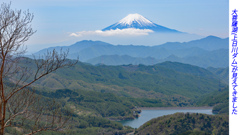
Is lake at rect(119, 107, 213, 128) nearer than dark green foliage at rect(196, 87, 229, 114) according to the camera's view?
Yes

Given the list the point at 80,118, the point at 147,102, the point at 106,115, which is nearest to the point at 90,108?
the point at 106,115

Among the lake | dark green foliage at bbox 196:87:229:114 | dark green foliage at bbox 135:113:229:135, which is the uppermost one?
dark green foliage at bbox 196:87:229:114

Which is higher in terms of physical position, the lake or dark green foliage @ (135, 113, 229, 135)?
the lake

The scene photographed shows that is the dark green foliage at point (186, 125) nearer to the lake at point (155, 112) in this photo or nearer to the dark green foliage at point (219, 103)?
the lake at point (155, 112)

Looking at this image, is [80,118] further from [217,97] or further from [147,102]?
[217,97]

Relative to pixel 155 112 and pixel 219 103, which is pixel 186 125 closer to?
pixel 155 112

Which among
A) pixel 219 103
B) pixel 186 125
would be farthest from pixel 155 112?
pixel 186 125

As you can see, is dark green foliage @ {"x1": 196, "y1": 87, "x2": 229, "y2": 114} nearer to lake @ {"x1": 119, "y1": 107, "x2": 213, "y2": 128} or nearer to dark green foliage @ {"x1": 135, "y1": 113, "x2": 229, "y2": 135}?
lake @ {"x1": 119, "y1": 107, "x2": 213, "y2": 128}

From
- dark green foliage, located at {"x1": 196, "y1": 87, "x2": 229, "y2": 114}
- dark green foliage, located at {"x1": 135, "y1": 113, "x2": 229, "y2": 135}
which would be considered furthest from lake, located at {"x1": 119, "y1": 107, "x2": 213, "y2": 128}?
dark green foliage, located at {"x1": 135, "y1": 113, "x2": 229, "y2": 135}
